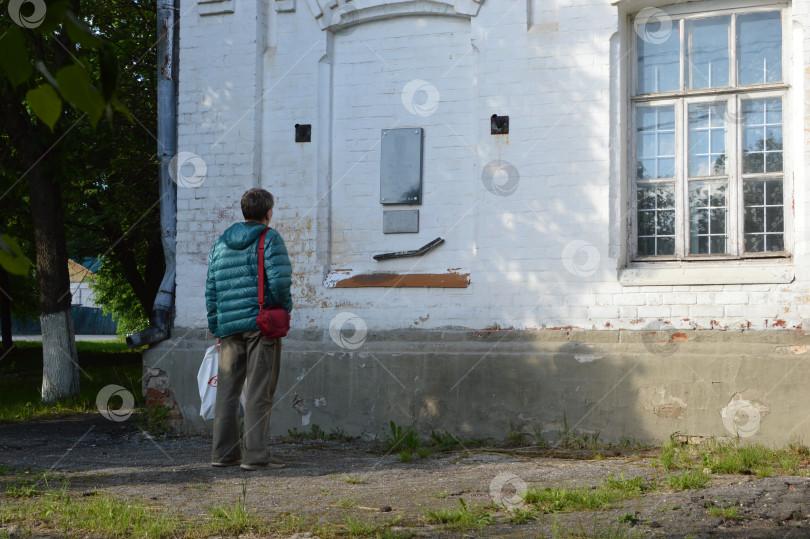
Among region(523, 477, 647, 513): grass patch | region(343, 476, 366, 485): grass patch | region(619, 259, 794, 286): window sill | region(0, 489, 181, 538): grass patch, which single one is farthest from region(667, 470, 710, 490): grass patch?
region(0, 489, 181, 538): grass patch

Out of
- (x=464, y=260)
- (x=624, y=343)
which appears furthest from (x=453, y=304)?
(x=624, y=343)

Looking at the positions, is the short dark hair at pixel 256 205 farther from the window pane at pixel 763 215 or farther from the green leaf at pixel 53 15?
the green leaf at pixel 53 15

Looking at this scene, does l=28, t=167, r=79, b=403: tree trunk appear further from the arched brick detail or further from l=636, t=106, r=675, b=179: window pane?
l=636, t=106, r=675, b=179: window pane

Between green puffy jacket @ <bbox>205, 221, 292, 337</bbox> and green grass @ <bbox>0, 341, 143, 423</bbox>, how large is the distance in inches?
214

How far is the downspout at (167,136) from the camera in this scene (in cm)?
867

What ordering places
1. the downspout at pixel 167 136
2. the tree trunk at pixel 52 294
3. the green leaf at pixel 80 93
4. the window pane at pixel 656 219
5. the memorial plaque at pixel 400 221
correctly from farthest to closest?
the tree trunk at pixel 52 294 < the downspout at pixel 167 136 < the memorial plaque at pixel 400 221 < the window pane at pixel 656 219 < the green leaf at pixel 80 93

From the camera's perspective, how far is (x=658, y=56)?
7.41 metres

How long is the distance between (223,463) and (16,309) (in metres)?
20.0

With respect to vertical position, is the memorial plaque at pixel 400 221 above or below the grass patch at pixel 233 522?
above

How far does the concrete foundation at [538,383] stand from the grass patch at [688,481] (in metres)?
1.65

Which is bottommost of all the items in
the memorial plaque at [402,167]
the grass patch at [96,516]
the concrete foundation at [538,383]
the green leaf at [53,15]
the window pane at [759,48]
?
the grass patch at [96,516]

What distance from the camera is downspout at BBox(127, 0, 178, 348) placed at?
28.5 ft

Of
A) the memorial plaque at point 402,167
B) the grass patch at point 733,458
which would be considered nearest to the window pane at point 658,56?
the memorial plaque at point 402,167

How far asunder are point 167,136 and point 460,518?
5.81 metres
